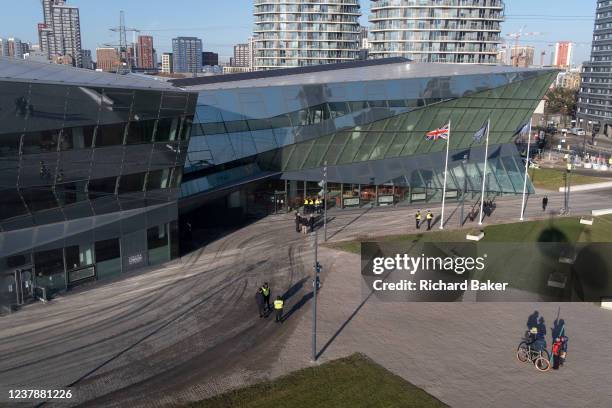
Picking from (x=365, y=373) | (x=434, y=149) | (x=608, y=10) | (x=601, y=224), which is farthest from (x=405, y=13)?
(x=365, y=373)

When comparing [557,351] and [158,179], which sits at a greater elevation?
[158,179]

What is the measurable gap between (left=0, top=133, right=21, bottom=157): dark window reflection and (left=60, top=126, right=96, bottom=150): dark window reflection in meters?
Result: 2.16

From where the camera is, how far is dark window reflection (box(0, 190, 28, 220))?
25.7 metres

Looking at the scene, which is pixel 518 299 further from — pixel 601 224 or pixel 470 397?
pixel 601 224

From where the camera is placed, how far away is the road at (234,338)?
827 inches

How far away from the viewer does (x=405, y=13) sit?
10994 centimetres

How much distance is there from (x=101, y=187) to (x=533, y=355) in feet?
73.3

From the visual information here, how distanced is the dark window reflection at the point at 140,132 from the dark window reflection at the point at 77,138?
6.86ft

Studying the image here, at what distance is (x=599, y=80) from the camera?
117875 mm

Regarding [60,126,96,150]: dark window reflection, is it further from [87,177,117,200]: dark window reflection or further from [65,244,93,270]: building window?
[65,244,93,270]: building window

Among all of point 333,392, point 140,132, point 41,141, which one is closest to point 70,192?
point 41,141

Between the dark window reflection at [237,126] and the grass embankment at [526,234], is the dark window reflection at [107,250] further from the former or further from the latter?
the dark window reflection at [237,126]

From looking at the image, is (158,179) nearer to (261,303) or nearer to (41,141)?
(41,141)

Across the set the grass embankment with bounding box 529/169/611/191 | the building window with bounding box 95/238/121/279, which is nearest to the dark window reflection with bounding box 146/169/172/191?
the building window with bounding box 95/238/121/279
